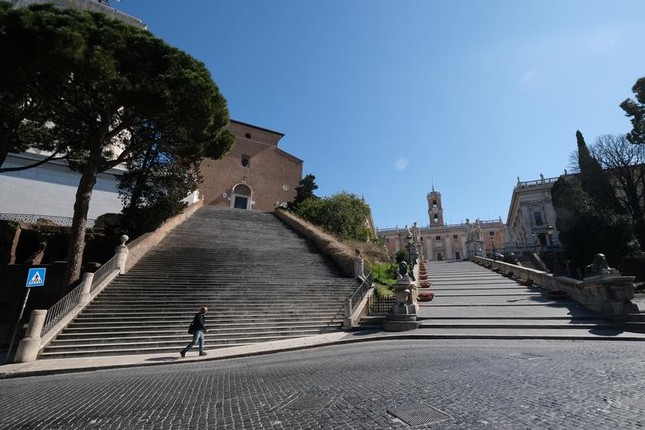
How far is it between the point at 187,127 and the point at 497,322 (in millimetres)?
15131

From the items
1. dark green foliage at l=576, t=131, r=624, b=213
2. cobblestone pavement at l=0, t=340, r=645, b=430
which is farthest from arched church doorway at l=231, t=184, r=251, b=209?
dark green foliage at l=576, t=131, r=624, b=213

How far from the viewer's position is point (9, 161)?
81.0ft

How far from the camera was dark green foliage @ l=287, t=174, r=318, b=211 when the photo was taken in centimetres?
3545

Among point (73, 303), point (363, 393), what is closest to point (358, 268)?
point (73, 303)

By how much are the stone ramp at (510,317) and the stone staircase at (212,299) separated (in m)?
3.80

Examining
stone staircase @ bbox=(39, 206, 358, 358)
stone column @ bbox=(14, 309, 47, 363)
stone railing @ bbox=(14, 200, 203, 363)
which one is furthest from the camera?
stone staircase @ bbox=(39, 206, 358, 358)

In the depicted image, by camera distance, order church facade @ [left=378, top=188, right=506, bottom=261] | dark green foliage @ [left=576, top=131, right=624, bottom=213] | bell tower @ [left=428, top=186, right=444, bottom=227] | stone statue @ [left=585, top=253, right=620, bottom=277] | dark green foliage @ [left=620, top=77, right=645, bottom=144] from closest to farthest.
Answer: stone statue @ [left=585, top=253, right=620, bottom=277] < dark green foliage @ [left=620, top=77, right=645, bottom=144] < dark green foliage @ [left=576, top=131, right=624, bottom=213] < church facade @ [left=378, top=188, right=506, bottom=261] < bell tower @ [left=428, top=186, right=444, bottom=227]

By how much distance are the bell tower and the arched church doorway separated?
180 feet

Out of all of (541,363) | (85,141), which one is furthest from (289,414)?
(85,141)

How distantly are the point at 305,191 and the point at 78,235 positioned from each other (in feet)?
84.9

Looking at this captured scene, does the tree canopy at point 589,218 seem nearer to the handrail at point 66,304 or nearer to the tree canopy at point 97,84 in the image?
the tree canopy at point 97,84

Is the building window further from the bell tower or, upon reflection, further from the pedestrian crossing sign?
the pedestrian crossing sign

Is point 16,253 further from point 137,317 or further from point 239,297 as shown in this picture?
point 239,297

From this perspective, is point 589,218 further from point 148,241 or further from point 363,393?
point 148,241
